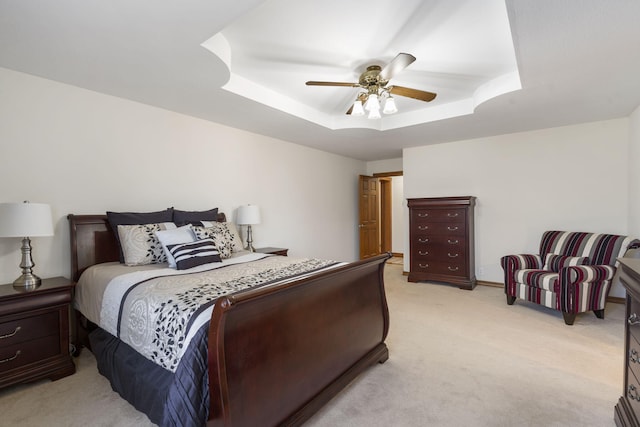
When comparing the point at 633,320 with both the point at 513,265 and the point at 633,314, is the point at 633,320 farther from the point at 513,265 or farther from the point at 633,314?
the point at 513,265

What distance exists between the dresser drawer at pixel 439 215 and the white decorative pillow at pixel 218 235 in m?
3.05

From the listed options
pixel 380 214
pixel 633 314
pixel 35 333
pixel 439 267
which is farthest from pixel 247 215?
pixel 380 214

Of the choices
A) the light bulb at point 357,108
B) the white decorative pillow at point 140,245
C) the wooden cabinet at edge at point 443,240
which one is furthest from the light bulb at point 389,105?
the wooden cabinet at edge at point 443,240

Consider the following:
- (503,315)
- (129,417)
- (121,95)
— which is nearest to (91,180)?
(121,95)

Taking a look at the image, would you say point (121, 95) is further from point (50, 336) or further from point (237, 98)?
point (50, 336)

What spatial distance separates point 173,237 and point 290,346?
→ 63.2 inches

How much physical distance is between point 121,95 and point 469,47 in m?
3.12

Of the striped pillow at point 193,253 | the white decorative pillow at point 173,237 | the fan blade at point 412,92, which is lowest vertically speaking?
the striped pillow at point 193,253

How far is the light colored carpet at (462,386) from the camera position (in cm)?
180

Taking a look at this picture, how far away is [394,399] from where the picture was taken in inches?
77.5

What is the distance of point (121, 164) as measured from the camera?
9.89 feet

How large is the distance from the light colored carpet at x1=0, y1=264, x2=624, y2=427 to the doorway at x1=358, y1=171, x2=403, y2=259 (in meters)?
3.31

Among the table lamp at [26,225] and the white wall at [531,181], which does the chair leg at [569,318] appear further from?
the table lamp at [26,225]

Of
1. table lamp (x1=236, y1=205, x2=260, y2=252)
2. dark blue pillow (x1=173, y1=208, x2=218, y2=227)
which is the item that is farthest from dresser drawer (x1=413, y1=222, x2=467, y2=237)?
dark blue pillow (x1=173, y1=208, x2=218, y2=227)
